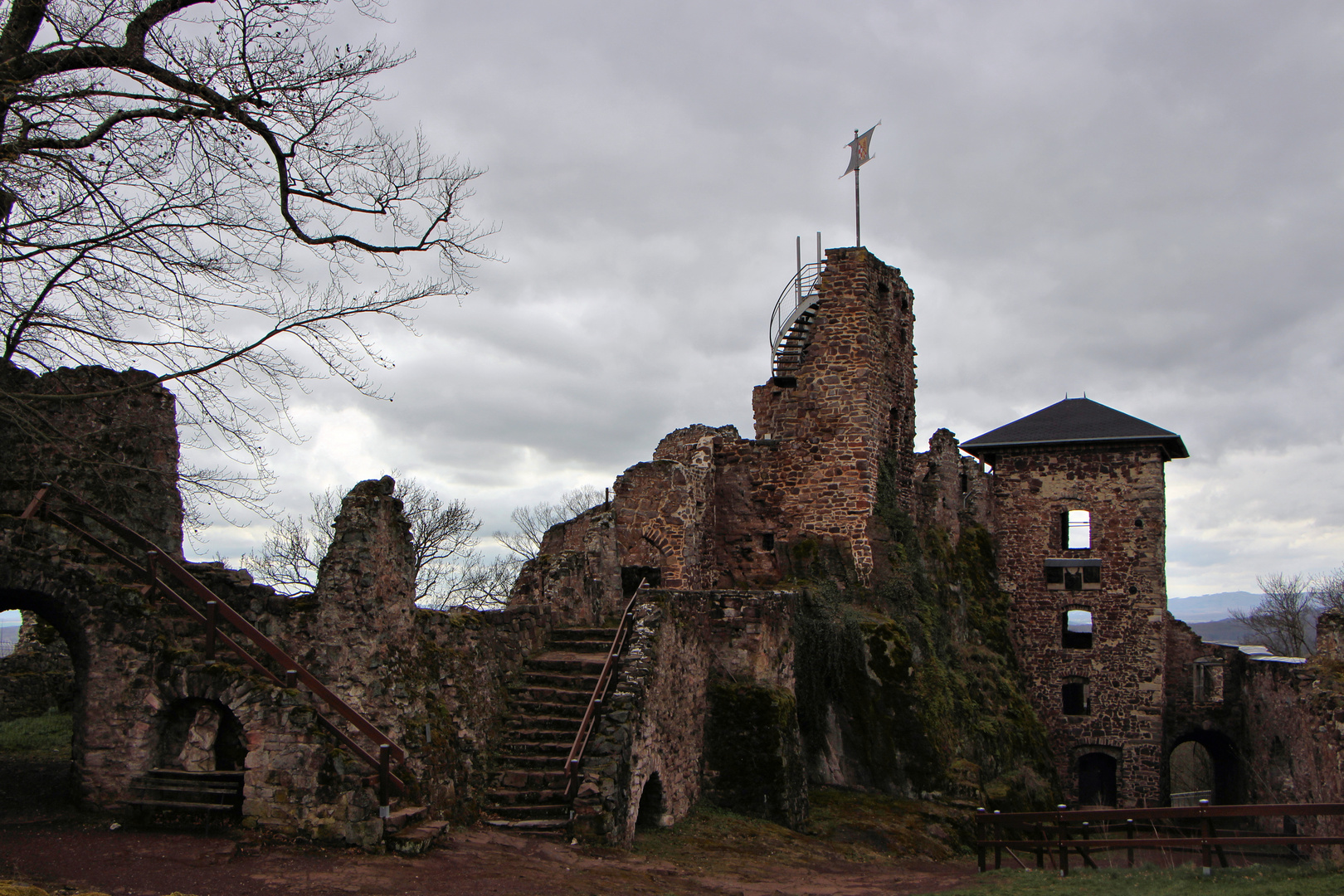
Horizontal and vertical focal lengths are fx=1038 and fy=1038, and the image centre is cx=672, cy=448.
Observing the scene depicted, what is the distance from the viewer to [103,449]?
→ 41.5 feet

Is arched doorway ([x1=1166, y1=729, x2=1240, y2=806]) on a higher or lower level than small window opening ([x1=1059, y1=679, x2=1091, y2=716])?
lower

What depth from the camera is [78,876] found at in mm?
8211

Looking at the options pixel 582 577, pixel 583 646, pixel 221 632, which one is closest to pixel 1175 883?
pixel 583 646

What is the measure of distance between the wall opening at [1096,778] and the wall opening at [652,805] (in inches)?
757

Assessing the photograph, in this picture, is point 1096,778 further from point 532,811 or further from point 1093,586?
point 532,811

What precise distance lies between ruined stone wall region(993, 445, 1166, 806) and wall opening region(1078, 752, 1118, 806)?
125cm

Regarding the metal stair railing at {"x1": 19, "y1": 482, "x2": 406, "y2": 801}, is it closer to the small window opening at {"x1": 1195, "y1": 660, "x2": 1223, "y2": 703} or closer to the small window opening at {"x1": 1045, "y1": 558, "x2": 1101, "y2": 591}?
the small window opening at {"x1": 1045, "y1": 558, "x2": 1101, "y2": 591}

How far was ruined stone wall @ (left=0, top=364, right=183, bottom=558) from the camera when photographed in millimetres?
11688

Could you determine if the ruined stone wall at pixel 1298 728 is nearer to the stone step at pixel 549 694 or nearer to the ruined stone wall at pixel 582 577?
the ruined stone wall at pixel 582 577

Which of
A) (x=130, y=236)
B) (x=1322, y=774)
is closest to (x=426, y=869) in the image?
(x=130, y=236)

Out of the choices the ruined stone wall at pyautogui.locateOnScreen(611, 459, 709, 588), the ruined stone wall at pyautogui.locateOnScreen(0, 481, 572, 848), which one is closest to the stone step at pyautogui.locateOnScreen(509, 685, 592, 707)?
the ruined stone wall at pyautogui.locateOnScreen(0, 481, 572, 848)

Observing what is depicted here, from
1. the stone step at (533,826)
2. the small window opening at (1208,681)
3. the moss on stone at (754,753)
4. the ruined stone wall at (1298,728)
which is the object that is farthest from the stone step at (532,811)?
the small window opening at (1208,681)

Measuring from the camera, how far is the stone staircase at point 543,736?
12.0 metres

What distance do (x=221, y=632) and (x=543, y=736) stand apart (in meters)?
4.21
